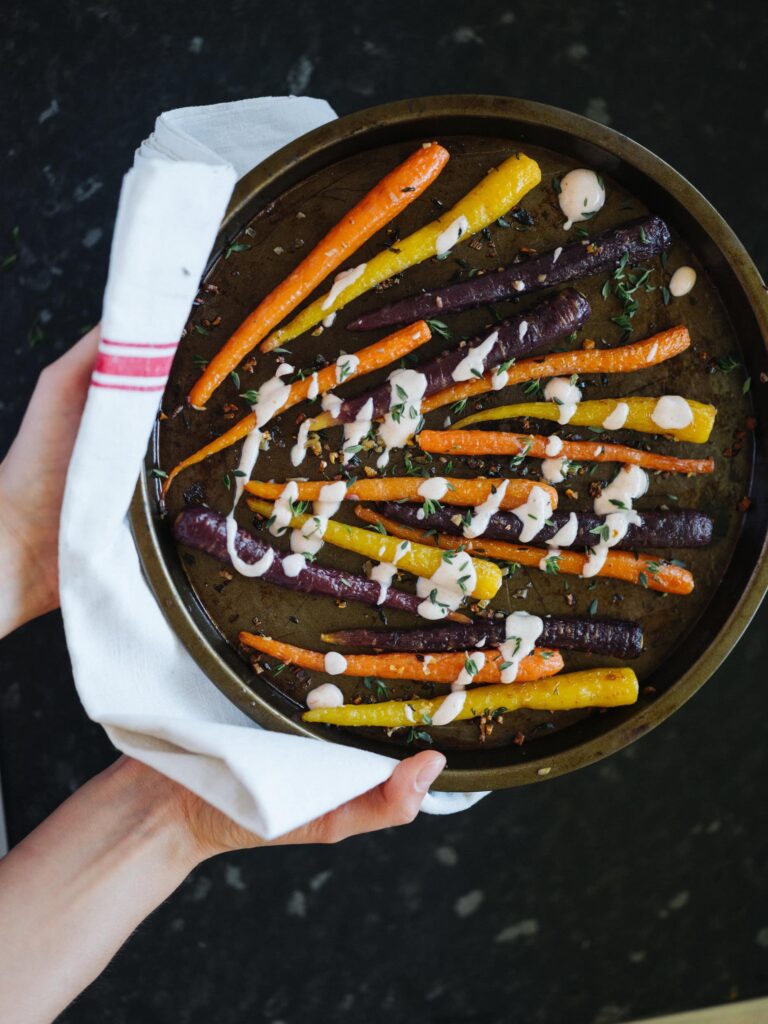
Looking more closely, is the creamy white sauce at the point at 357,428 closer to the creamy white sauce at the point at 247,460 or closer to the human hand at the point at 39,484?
the creamy white sauce at the point at 247,460

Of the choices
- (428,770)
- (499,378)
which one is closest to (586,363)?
(499,378)

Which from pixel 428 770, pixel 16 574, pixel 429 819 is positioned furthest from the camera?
pixel 429 819

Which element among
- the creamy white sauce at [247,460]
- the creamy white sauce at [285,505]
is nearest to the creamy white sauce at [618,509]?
the creamy white sauce at [285,505]

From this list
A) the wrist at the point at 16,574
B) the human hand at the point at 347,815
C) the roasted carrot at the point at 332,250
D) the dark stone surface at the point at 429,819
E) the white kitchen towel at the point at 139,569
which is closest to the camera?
the white kitchen towel at the point at 139,569

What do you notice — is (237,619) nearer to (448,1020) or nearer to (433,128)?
(433,128)

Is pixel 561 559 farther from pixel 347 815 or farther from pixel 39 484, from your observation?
pixel 39 484

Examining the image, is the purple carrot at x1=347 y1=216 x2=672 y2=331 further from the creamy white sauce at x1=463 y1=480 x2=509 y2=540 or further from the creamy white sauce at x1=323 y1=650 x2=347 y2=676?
the creamy white sauce at x1=323 y1=650 x2=347 y2=676
